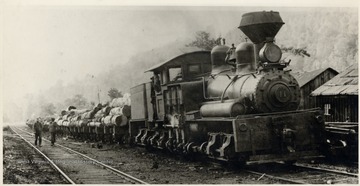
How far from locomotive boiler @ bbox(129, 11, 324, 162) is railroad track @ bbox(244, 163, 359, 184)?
28 cm

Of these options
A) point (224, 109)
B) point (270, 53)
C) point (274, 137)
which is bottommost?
point (274, 137)

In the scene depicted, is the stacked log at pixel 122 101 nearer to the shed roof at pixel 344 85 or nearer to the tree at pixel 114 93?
the tree at pixel 114 93

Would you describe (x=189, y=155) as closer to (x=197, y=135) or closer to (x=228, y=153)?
(x=197, y=135)

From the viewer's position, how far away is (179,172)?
27.7ft

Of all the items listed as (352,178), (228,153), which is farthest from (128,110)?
(352,178)

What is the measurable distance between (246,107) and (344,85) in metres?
3.70

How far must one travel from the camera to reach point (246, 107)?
26.7ft

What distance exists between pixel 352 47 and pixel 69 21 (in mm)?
5229

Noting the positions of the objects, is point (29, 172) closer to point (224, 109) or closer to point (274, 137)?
point (224, 109)

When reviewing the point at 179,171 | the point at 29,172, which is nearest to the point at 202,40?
the point at 179,171

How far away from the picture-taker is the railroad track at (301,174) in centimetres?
717

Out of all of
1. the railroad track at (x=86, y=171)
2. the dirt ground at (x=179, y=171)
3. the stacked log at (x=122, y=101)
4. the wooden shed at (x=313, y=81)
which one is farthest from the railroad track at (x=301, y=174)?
the stacked log at (x=122, y=101)

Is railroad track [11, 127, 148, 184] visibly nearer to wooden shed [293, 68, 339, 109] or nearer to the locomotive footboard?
the locomotive footboard

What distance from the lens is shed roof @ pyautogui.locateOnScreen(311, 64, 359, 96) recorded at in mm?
10281
